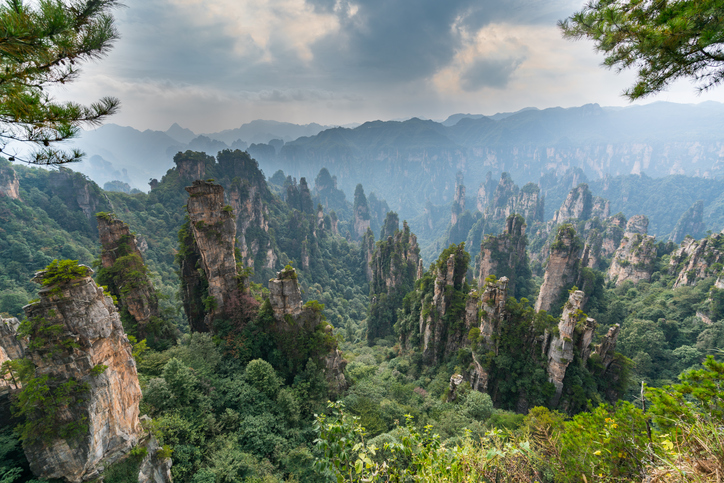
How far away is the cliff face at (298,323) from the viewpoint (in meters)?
19.6

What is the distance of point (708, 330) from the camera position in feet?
90.2

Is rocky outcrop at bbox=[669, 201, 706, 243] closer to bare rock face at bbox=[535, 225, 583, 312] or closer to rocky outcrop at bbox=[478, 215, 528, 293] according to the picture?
rocky outcrop at bbox=[478, 215, 528, 293]

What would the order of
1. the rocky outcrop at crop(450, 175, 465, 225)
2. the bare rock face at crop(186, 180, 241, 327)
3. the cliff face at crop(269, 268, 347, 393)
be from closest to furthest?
the bare rock face at crop(186, 180, 241, 327), the cliff face at crop(269, 268, 347, 393), the rocky outcrop at crop(450, 175, 465, 225)

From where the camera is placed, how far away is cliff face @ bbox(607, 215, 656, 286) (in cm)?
4509

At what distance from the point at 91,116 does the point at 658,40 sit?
35.6 feet

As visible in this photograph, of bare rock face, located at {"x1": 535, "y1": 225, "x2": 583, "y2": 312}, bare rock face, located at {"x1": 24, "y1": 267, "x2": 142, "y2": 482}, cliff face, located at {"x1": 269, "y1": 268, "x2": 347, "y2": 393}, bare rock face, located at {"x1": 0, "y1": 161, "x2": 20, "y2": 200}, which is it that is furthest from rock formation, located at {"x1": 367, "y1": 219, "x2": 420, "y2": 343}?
bare rock face, located at {"x1": 0, "y1": 161, "x2": 20, "y2": 200}

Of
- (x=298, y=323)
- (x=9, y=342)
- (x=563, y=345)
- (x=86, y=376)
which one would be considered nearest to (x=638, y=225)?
(x=563, y=345)

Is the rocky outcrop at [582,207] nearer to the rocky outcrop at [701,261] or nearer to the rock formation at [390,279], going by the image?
the rocky outcrop at [701,261]

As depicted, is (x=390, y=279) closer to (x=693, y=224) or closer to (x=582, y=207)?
(x=582, y=207)

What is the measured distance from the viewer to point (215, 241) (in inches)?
777

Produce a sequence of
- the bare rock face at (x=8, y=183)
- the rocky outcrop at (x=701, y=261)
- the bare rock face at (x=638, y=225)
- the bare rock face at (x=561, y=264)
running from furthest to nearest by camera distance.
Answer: the bare rock face at (x=638, y=225), the bare rock face at (x=8, y=183), the bare rock face at (x=561, y=264), the rocky outcrop at (x=701, y=261)

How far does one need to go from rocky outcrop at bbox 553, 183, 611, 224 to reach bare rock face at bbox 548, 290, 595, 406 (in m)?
88.7

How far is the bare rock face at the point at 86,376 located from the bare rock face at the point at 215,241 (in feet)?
30.4

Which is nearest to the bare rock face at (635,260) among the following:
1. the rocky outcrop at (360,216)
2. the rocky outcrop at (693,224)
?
the rocky outcrop at (693,224)
